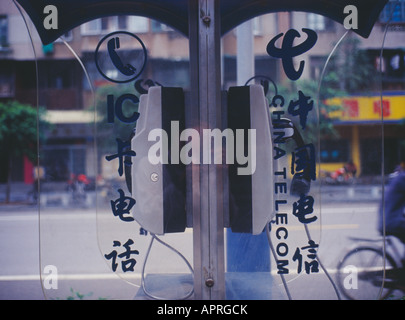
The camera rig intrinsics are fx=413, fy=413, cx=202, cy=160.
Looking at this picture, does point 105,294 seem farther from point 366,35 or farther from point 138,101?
point 366,35

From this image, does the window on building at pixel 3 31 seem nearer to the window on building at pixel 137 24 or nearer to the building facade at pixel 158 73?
the building facade at pixel 158 73

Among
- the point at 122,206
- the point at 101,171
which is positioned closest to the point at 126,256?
the point at 122,206

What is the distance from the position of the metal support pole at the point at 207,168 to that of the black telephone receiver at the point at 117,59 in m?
0.35

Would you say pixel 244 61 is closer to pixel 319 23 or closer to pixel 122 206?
pixel 319 23

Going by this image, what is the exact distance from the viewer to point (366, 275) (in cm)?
211

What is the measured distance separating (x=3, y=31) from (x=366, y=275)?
7.46ft

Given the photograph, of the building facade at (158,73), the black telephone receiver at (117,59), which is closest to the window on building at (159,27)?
the building facade at (158,73)

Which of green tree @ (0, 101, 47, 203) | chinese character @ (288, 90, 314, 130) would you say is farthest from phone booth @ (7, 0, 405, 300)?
green tree @ (0, 101, 47, 203)

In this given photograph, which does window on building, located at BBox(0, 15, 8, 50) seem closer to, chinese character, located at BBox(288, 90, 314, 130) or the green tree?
the green tree

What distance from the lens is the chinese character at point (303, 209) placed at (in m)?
2.04

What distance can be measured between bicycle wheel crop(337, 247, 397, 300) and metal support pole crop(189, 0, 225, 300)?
643 millimetres

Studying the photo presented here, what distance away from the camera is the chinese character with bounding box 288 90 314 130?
6.74 feet
